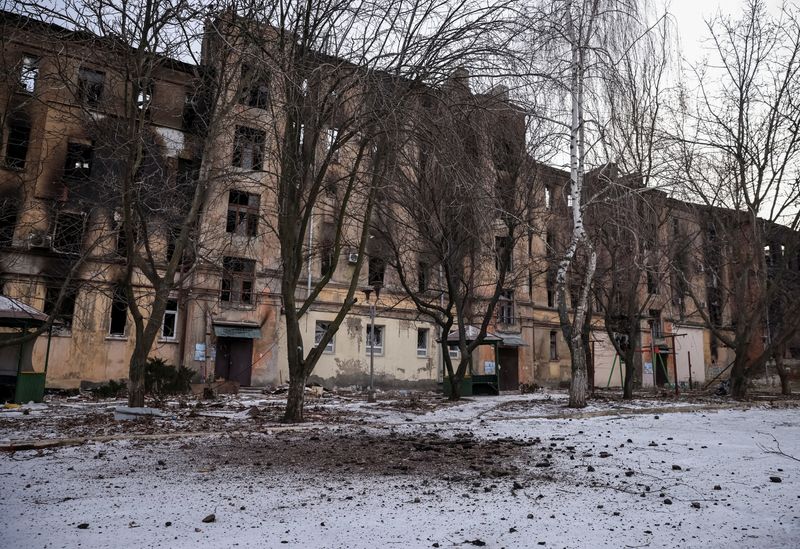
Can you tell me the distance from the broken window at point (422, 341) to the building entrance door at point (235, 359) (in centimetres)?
953

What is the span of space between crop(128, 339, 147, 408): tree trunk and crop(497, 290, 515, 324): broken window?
26551mm

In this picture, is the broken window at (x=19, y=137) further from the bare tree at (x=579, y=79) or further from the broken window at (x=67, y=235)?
the bare tree at (x=579, y=79)

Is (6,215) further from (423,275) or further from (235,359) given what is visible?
(423,275)

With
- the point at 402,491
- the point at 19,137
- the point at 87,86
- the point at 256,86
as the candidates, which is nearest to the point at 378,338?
the point at 19,137

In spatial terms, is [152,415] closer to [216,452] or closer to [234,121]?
[216,452]

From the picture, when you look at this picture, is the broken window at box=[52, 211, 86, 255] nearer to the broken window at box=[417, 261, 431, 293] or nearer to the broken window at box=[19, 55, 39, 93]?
the broken window at box=[19, 55, 39, 93]

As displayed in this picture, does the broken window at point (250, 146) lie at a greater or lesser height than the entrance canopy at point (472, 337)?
greater

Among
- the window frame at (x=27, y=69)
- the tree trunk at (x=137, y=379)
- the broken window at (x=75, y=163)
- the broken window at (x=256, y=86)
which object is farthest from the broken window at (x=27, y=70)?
the broken window at (x=75, y=163)

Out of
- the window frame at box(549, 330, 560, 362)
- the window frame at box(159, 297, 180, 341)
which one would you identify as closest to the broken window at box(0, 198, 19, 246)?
the window frame at box(159, 297, 180, 341)

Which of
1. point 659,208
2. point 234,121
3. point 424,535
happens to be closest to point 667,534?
point 424,535

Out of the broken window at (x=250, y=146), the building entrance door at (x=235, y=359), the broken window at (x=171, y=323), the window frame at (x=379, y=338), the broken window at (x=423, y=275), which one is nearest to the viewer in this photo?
the broken window at (x=250, y=146)

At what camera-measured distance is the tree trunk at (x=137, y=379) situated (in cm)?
1192

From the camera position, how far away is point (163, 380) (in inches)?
786

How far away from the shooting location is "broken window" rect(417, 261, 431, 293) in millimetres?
23552
